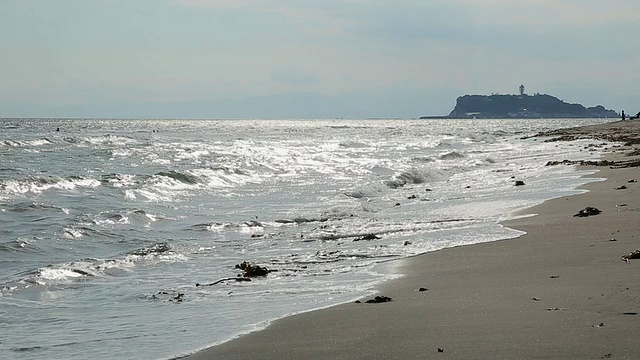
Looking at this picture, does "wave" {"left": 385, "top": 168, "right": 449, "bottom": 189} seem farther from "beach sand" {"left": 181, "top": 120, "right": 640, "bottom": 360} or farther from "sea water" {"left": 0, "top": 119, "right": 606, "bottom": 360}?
"beach sand" {"left": 181, "top": 120, "right": 640, "bottom": 360}

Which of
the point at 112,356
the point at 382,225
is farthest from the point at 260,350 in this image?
the point at 382,225

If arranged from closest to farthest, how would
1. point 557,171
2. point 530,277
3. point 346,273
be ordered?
point 530,277 → point 346,273 → point 557,171

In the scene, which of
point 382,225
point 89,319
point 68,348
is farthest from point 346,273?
point 382,225

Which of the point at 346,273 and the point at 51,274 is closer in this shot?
the point at 346,273

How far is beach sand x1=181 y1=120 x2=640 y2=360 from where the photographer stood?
4.41m

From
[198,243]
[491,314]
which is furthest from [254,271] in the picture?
[491,314]

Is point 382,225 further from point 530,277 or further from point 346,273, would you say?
point 530,277

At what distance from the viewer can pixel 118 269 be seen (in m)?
9.63

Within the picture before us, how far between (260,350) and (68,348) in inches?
67.7

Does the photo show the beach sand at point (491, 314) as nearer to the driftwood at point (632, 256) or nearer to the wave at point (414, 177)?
the driftwood at point (632, 256)

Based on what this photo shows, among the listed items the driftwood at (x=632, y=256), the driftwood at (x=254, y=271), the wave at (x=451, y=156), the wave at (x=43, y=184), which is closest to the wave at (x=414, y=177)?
the wave at (x=43, y=184)

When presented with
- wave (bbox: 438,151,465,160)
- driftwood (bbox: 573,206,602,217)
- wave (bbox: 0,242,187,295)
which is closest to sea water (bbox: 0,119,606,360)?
wave (bbox: 0,242,187,295)

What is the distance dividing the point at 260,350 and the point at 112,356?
1.18 m

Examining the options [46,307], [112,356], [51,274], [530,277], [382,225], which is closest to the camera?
[112,356]
